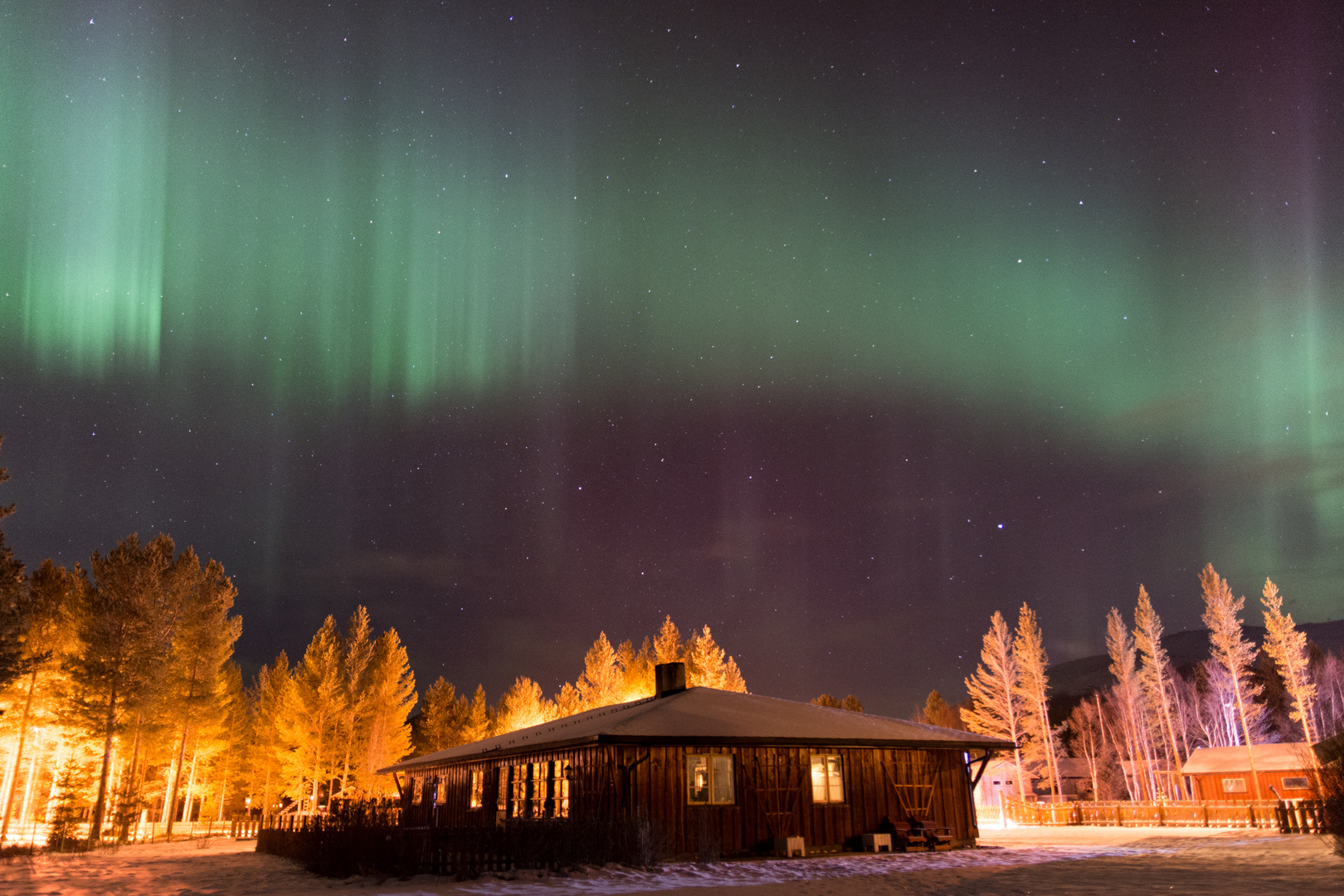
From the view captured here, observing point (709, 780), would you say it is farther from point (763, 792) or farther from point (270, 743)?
point (270, 743)

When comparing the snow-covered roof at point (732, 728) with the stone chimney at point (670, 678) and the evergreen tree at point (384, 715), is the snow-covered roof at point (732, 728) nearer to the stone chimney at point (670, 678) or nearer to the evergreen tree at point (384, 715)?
the stone chimney at point (670, 678)

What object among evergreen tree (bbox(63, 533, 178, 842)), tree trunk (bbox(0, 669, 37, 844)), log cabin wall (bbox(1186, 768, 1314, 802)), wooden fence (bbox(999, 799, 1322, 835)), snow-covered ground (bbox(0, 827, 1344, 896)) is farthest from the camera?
log cabin wall (bbox(1186, 768, 1314, 802))

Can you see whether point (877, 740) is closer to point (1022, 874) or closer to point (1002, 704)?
point (1022, 874)

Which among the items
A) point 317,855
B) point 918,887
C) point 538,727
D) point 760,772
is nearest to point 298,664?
A: point 538,727

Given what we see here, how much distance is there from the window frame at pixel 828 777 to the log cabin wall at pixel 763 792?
2.5 inches

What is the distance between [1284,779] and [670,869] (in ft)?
135

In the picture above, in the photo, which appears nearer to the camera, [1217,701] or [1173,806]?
→ [1173,806]

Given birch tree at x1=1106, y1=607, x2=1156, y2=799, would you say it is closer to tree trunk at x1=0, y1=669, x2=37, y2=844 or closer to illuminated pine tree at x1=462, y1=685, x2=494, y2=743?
illuminated pine tree at x1=462, y1=685, x2=494, y2=743

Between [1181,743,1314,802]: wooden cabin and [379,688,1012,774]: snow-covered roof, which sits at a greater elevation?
[379,688,1012,774]: snow-covered roof

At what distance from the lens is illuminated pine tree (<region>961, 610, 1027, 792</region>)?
5372 cm

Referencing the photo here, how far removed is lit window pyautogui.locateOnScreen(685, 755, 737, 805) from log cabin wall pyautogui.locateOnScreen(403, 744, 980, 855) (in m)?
0.12

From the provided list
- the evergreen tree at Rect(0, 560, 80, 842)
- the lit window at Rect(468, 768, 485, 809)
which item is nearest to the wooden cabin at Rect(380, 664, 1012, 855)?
the lit window at Rect(468, 768, 485, 809)

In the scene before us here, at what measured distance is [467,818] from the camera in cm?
2683

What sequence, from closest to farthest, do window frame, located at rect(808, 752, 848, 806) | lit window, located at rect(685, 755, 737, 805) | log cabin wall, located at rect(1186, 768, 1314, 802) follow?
lit window, located at rect(685, 755, 737, 805)
window frame, located at rect(808, 752, 848, 806)
log cabin wall, located at rect(1186, 768, 1314, 802)
